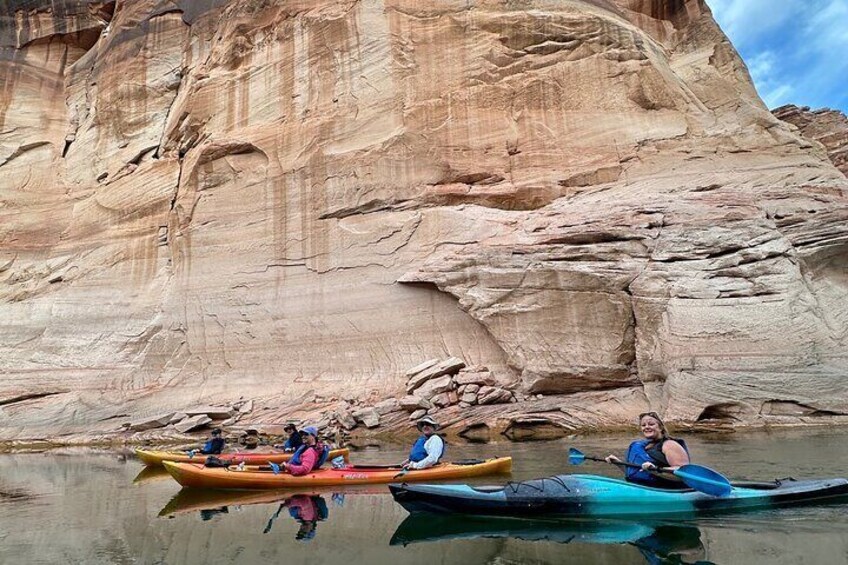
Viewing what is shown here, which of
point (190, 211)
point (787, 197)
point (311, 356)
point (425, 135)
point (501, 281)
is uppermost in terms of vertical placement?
point (425, 135)

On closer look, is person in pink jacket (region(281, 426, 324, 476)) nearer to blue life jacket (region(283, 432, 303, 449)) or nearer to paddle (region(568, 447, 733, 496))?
blue life jacket (region(283, 432, 303, 449))

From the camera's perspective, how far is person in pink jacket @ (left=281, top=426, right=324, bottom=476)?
9250 mm

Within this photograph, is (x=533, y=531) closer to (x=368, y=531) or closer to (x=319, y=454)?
(x=368, y=531)

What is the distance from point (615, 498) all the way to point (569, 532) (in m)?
0.73

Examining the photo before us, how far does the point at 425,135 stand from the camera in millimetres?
19203

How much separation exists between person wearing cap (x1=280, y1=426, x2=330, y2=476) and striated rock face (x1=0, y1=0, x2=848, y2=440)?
517cm

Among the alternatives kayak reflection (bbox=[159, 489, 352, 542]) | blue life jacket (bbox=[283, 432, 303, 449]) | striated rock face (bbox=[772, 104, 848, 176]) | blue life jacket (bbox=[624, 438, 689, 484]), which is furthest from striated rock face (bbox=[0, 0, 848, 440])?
striated rock face (bbox=[772, 104, 848, 176])

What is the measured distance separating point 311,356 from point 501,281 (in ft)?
17.9

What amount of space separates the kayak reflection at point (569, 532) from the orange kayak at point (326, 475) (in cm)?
203

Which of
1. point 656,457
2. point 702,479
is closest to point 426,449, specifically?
point 656,457

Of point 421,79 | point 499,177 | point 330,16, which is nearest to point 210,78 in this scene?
point 330,16

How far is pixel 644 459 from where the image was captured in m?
6.93

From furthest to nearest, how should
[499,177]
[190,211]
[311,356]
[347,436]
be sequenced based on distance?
[190,211] → [499,177] → [311,356] → [347,436]

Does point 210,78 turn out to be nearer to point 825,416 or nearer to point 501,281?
point 501,281
